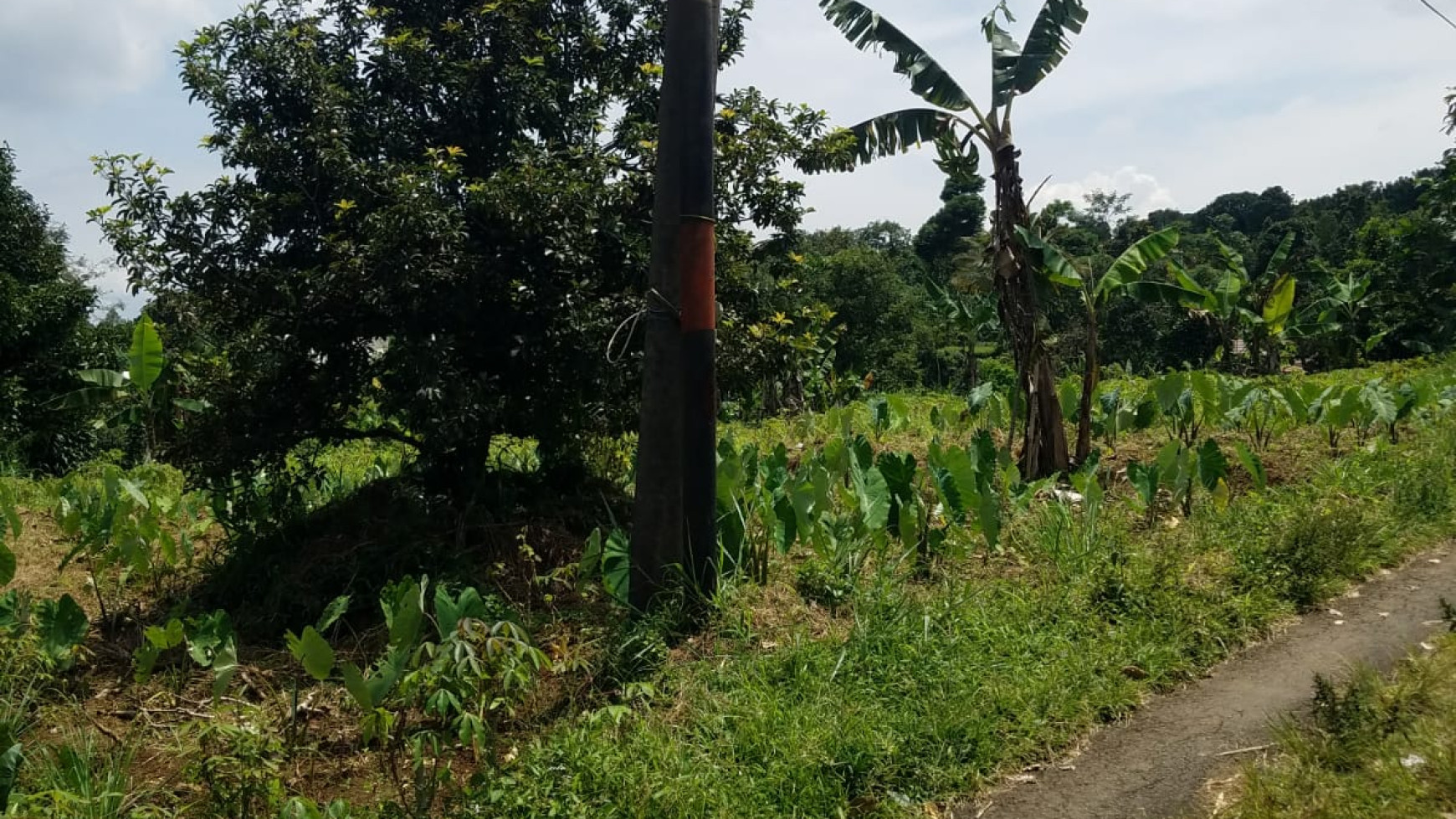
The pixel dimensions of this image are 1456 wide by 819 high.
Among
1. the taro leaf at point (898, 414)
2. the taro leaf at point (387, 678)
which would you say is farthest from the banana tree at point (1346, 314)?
the taro leaf at point (387, 678)

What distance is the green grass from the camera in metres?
3.02

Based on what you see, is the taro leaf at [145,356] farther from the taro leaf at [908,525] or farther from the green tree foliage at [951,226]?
the green tree foliage at [951,226]

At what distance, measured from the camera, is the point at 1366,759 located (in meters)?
3.26

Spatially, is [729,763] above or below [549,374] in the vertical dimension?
below

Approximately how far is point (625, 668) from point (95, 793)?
200cm

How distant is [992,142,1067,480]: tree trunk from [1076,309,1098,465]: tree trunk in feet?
0.83

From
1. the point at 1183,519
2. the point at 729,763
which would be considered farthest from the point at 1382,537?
the point at 729,763

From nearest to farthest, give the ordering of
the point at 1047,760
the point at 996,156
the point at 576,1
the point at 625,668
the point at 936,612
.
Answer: the point at 1047,760
the point at 625,668
the point at 936,612
the point at 576,1
the point at 996,156

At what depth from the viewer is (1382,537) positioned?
6137mm

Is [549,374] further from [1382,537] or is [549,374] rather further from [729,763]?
[1382,537]

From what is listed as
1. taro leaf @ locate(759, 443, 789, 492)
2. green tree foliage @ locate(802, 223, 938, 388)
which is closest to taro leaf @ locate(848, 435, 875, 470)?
taro leaf @ locate(759, 443, 789, 492)

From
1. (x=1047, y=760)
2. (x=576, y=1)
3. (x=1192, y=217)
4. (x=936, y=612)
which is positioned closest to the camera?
(x=1047, y=760)

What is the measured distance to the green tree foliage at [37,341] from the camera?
1336 centimetres

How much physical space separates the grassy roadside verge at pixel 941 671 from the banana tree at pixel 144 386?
11.3 ft
